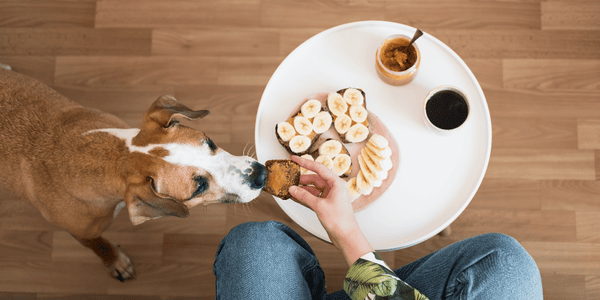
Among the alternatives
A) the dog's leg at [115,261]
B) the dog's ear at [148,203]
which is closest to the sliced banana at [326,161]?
the dog's ear at [148,203]

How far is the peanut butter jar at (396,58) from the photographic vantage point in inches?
69.4

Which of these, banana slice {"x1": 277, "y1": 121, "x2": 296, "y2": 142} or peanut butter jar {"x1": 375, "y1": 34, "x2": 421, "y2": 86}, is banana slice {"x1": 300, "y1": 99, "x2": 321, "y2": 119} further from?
peanut butter jar {"x1": 375, "y1": 34, "x2": 421, "y2": 86}

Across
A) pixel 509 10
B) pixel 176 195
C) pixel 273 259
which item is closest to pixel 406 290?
pixel 273 259

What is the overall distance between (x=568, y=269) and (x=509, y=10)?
1.91 meters

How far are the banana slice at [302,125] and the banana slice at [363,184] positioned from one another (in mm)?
337

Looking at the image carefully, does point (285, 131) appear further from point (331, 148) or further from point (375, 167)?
point (375, 167)

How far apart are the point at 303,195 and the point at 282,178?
6.2 inches

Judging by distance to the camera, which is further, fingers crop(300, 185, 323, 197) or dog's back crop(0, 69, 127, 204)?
dog's back crop(0, 69, 127, 204)

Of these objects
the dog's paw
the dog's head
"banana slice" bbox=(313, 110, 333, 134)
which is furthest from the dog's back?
"banana slice" bbox=(313, 110, 333, 134)

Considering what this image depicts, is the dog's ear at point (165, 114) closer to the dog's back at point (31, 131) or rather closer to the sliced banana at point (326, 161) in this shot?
the dog's back at point (31, 131)

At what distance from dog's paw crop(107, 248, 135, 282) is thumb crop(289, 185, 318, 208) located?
1647mm

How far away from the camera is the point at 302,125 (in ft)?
5.95

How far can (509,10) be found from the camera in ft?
9.11

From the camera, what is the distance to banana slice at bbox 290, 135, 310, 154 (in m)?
1.82
